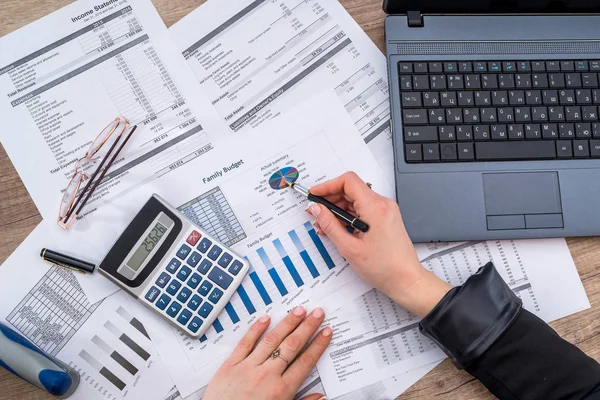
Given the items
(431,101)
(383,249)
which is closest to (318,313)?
(383,249)

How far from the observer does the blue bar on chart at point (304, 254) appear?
0.73 metres

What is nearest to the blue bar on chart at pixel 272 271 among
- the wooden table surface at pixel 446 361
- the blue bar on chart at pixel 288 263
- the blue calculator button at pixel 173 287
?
the blue bar on chart at pixel 288 263

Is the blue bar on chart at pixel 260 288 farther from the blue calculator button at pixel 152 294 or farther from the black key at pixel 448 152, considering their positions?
the black key at pixel 448 152

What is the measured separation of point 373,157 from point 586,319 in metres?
0.38

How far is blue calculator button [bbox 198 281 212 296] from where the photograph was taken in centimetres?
71

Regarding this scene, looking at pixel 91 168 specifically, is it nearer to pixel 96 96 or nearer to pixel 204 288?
pixel 96 96

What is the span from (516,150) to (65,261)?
65cm

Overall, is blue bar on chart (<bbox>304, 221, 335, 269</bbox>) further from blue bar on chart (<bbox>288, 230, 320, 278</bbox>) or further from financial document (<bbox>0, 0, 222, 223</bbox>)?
financial document (<bbox>0, 0, 222, 223</bbox>)

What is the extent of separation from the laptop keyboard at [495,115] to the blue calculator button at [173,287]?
1.20 ft

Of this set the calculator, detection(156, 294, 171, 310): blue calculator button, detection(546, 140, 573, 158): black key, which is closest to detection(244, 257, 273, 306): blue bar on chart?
the calculator

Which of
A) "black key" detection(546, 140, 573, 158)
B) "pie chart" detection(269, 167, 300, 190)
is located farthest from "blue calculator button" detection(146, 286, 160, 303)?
"black key" detection(546, 140, 573, 158)

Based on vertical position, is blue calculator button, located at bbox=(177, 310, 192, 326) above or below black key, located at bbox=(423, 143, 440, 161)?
below

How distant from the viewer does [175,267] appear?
2.35ft

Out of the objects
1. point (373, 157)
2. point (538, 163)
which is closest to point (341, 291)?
point (373, 157)
